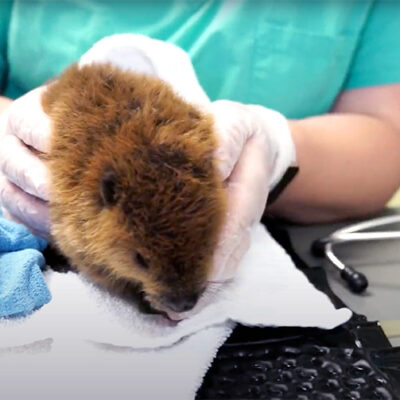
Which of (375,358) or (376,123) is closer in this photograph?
(375,358)

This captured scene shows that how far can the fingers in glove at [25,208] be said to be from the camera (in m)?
0.87

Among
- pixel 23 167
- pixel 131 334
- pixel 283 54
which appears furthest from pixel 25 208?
→ pixel 283 54

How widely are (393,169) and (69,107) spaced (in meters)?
0.77

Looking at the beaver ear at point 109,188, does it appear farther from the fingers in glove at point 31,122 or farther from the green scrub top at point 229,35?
the green scrub top at point 229,35

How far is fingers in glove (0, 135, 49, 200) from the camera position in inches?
32.4

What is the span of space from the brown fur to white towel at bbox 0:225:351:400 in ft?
0.15

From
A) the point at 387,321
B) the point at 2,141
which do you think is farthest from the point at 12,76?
the point at 387,321

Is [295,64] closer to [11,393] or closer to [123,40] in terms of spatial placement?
[123,40]

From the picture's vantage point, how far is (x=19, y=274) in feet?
2.32

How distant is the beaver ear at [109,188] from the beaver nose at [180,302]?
133 millimetres

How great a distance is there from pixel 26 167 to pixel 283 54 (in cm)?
57

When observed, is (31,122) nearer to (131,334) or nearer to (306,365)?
(131,334)

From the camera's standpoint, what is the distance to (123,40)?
982 mm

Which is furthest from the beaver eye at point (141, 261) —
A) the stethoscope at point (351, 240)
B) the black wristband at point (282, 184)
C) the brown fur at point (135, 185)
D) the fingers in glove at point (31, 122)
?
the black wristband at point (282, 184)
